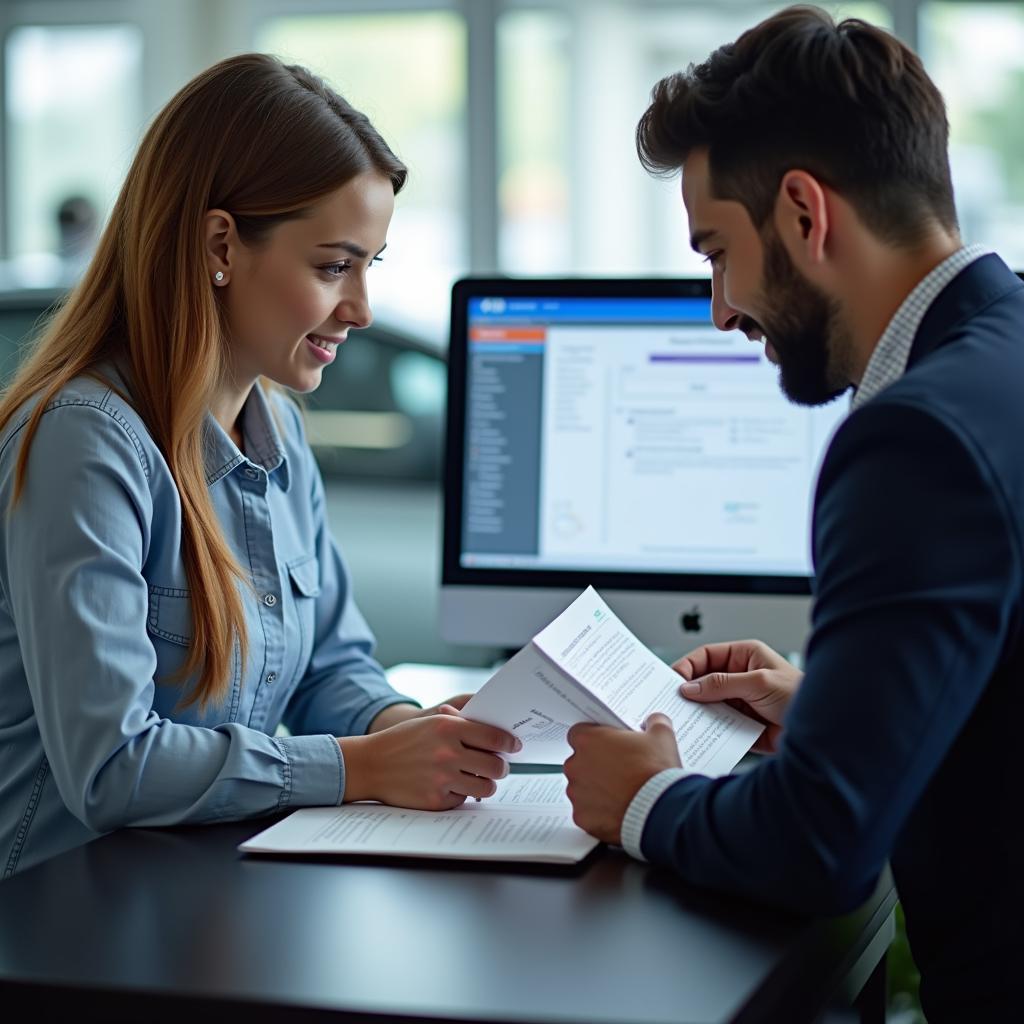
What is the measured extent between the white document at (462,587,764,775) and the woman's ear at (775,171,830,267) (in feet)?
1.13

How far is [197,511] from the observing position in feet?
4.73

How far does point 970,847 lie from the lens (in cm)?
109

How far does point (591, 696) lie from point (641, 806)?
10 centimetres

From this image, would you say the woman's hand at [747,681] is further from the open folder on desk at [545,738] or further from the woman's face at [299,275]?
the woman's face at [299,275]

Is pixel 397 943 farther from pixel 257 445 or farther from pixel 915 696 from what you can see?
pixel 257 445

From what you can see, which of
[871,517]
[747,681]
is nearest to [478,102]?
[747,681]

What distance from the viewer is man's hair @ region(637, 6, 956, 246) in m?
1.16

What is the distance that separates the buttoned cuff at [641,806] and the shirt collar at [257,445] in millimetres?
618

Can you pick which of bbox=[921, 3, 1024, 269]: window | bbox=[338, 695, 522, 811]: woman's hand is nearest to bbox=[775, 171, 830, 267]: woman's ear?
bbox=[338, 695, 522, 811]: woman's hand

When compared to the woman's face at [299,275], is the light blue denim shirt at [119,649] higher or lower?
lower

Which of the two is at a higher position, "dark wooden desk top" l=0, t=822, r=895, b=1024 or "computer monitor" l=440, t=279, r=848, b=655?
"computer monitor" l=440, t=279, r=848, b=655

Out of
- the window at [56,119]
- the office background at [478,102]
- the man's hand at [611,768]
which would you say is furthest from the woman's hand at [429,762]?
the window at [56,119]

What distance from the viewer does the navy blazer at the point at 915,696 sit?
0.98m

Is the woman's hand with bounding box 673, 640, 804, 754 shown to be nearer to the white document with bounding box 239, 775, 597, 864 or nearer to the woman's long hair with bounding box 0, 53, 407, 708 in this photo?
the white document with bounding box 239, 775, 597, 864
